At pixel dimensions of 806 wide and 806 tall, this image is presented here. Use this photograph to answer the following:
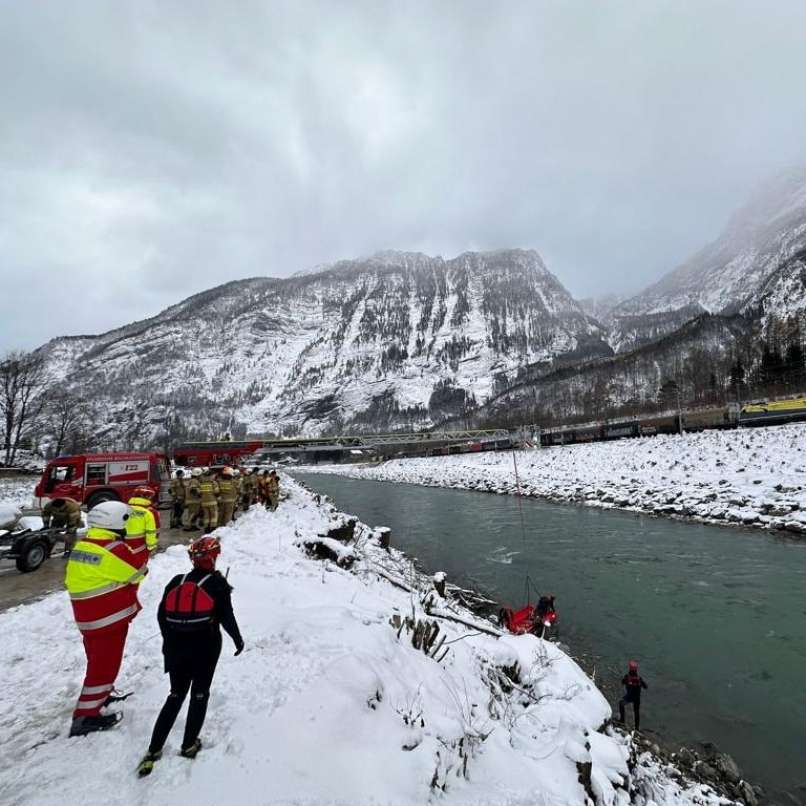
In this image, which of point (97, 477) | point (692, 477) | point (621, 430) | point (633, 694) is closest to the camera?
point (633, 694)

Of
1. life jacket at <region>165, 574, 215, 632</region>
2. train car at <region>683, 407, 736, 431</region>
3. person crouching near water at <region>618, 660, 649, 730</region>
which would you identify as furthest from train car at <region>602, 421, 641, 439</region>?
life jacket at <region>165, 574, 215, 632</region>

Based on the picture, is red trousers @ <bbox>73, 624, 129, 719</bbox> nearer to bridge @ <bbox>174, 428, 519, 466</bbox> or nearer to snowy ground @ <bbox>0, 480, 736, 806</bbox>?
snowy ground @ <bbox>0, 480, 736, 806</bbox>

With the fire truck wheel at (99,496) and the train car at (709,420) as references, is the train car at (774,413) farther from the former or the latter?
the fire truck wheel at (99,496)

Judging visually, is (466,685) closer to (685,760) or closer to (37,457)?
(685,760)

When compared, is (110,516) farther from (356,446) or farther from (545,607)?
(356,446)

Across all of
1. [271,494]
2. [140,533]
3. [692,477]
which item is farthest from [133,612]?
[692,477]

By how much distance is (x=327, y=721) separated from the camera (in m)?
4.07

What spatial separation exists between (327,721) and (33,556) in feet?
31.7

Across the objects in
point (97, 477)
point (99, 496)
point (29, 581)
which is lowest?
point (29, 581)

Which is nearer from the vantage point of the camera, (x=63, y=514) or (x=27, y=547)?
(x=27, y=547)

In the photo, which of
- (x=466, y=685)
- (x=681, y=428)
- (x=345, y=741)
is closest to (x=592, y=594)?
(x=466, y=685)

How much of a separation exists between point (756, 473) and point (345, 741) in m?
28.6

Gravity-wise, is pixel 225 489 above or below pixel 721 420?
below

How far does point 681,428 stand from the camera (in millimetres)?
40594
